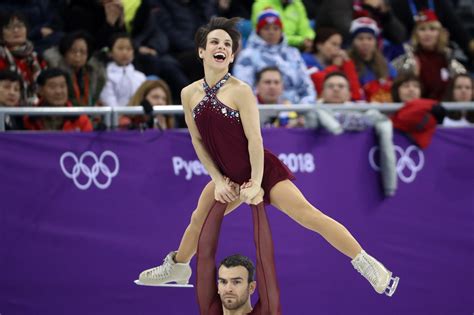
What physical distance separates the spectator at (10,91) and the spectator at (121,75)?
3.58 ft

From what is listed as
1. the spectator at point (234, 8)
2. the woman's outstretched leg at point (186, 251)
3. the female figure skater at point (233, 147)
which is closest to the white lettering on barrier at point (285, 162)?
the woman's outstretched leg at point (186, 251)

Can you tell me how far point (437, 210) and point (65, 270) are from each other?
3030mm

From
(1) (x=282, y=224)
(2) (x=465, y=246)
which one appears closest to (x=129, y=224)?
(1) (x=282, y=224)

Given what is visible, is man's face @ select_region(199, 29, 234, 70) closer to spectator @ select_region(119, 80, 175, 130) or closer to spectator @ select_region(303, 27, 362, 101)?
spectator @ select_region(119, 80, 175, 130)

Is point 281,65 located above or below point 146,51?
below

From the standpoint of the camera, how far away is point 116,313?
348 inches

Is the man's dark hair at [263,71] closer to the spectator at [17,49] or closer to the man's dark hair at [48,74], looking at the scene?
the man's dark hair at [48,74]

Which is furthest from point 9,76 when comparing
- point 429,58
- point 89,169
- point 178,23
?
point 429,58

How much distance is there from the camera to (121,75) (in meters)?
10.2

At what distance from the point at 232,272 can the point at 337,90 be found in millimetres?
3216

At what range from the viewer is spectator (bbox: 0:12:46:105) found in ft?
31.9

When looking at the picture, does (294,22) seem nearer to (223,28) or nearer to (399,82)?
(399,82)

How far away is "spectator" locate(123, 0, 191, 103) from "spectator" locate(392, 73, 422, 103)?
197cm

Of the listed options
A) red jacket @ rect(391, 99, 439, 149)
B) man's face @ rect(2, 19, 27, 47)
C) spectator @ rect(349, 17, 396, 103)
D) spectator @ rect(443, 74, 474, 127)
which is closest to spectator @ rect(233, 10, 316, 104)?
spectator @ rect(349, 17, 396, 103)
